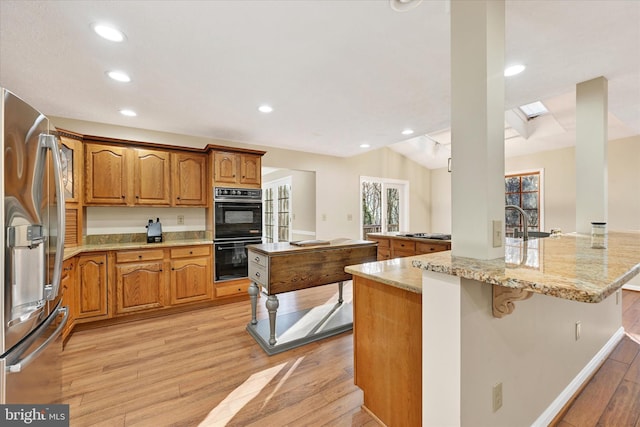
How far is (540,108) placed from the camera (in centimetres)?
467

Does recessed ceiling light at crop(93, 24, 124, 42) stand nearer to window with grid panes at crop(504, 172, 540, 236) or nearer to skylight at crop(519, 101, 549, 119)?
skylight at crop(519, 101, 549, 119)

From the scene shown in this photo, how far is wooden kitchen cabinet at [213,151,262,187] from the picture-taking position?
3754 millimetres

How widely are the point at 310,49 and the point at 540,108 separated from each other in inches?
185

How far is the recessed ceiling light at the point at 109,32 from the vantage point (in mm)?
1688

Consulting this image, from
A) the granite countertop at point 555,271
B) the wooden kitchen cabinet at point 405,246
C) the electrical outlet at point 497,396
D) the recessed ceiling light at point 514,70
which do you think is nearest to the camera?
the granite countertop at point 555,271

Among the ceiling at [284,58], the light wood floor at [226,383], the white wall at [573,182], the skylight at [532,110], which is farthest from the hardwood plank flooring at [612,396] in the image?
the skylight at [532,110]

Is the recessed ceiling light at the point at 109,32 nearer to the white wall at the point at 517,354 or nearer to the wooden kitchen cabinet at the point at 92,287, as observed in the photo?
the wooden kitchen cabinet at the point at 92,287

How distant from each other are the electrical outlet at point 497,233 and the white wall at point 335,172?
3.93 m

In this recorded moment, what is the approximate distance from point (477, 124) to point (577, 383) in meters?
2.03

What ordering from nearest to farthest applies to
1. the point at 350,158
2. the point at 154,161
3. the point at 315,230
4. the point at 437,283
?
1. the point at 437,283
2. the point at 154,161
3. the point at 315,230
4. the point at 350,158

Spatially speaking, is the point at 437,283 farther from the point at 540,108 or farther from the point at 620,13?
the point at 540,108

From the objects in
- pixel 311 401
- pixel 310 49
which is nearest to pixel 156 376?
pixel 311 401

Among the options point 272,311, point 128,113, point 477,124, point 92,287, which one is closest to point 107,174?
point 128,113

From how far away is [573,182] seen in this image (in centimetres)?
492
